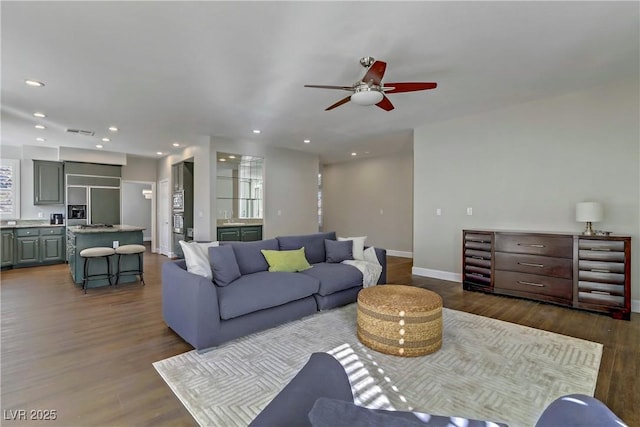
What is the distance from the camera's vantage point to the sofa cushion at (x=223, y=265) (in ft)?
10.0

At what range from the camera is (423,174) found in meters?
5.56

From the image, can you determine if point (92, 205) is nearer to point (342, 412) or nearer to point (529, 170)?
point (342, 412)

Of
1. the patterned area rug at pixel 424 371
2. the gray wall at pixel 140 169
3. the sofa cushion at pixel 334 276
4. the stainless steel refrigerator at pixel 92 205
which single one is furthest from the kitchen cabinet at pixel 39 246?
the sofa cushion at pixel 334 276

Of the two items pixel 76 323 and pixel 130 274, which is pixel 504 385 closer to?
pixel 76 323

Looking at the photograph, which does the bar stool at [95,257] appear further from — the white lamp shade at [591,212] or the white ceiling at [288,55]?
the white lamp shade at [591,212]

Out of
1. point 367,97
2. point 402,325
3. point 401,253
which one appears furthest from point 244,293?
point 401,253

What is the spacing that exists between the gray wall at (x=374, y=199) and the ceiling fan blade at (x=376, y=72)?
14.6 feet

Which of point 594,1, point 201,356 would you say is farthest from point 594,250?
point 201,356

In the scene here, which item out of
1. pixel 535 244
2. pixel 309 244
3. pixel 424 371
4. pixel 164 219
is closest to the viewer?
pixel 424 371

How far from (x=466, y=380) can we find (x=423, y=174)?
3.98m

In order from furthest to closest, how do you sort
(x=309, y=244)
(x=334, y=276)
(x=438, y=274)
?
(x=438, y=274) < (x=309, y=244) < (x=334, y=276)

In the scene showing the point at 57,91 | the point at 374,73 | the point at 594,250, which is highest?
the point at 57,91

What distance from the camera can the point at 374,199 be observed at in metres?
8.61

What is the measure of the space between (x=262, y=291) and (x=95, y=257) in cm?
353
